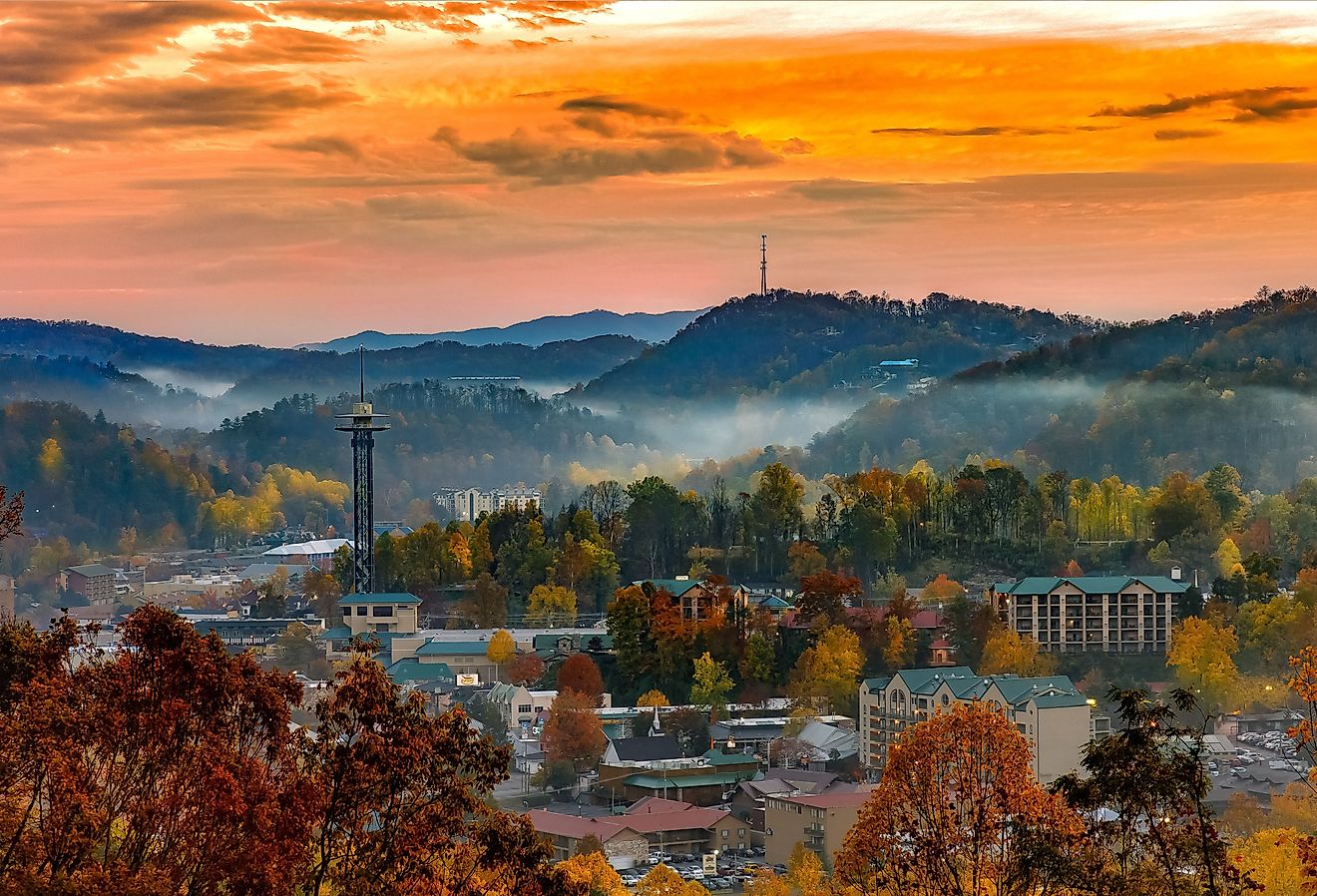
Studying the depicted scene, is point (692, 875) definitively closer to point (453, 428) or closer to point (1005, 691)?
point (1005, 691)

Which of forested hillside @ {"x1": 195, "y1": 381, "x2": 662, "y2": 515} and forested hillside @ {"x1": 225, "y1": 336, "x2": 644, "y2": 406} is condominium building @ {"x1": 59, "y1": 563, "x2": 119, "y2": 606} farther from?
forested hillside @ {"x1": 225, "y1": 336, "x2": 644, "y2": 406}

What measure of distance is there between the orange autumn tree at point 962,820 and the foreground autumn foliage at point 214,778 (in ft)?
9.59

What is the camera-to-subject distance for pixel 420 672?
44.3m

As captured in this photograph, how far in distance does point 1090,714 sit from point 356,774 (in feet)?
82.3

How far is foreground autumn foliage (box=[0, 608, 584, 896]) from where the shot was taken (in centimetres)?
1207

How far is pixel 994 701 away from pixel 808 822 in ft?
13.5

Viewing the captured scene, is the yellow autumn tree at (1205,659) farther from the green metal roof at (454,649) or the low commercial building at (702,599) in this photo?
the green metal roof at (454,649)

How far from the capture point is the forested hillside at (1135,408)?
75.8m

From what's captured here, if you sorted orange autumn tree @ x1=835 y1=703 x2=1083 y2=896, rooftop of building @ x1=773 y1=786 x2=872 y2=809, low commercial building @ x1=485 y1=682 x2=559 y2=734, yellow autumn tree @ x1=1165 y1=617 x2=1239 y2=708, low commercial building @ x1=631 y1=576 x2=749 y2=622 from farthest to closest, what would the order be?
low commercial building @ x1=631 y1=576 x2=749 y2=622 → low commercial building @ x1=485 y1=682 x2=559 y2=734 → yellow autumn tree @ x1=1165 y1=617 x2=1239 y2=708 → rooftop of building @ x1=773 y1=786 x2=872 y2=809 → orange autumn tree @ x1=835 y1=703 x2=1083 y2=896

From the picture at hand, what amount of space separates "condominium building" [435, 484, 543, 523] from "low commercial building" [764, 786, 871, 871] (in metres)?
66.8

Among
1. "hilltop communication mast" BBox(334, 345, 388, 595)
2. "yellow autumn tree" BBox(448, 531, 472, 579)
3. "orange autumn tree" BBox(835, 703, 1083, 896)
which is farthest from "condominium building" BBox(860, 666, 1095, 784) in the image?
"hilltop communication mast" BBox(334, 345, 388, 595)

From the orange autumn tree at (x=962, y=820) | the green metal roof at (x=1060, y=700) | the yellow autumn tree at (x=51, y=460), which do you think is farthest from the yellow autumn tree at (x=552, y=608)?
the yellow autumn tree at (x=51, y=460)

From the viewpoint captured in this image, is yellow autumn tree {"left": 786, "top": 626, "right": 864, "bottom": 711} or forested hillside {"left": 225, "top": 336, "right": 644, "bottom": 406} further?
forested hillside {"left": 225, "top": 336, "right": 644, "bottom": 406}

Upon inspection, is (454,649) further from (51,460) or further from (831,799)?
(51,460)
